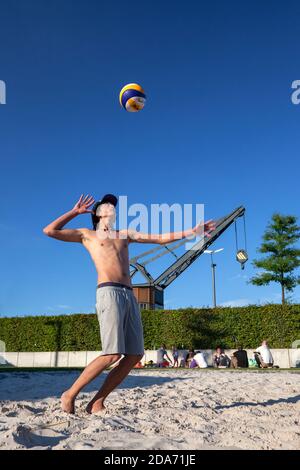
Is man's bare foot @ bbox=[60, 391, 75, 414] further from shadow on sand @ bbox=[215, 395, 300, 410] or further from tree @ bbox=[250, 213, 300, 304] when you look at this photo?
tree @ bbox=[250, 213, 300, 304]

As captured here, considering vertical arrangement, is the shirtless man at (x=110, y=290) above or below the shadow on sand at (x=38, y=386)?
above

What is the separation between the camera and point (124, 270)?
14.2 feet

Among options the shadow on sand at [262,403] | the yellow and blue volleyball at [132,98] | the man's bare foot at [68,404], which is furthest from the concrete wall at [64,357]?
the man's bare foot at [68,404]

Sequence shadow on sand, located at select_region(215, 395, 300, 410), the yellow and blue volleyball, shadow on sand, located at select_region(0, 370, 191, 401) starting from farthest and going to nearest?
1. the yellow and blue volleyball
2. shadow on sand, located at select_region(0, 370, 191, 401)
3. shadow on sand, located at select_region(215, 395, 300, 410)

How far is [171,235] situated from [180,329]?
2067 cm

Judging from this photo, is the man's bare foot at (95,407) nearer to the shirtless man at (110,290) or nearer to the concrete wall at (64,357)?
the shirtless man at (110,290)

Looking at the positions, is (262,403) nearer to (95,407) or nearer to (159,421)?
(159,421)

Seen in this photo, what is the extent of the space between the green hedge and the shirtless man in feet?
65.2

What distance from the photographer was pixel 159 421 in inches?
149

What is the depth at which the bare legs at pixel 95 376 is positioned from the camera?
157 inches

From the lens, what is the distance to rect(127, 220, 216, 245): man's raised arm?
4352 mm

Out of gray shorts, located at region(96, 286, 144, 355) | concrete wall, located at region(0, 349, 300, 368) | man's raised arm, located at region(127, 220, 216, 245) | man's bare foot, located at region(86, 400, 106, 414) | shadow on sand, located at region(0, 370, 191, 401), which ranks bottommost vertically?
concrete wall, located at region(0, 349, 300, 368)

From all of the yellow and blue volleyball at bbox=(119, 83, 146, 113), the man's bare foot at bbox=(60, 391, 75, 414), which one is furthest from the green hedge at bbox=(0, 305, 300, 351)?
the man's bare foot at bbox=(60, 391, 75, 414)
